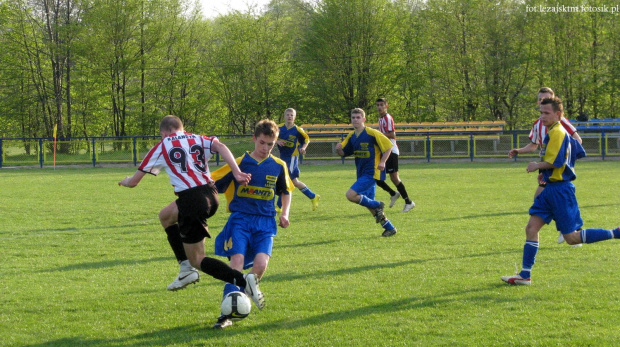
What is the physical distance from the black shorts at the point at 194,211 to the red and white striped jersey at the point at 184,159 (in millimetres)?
66

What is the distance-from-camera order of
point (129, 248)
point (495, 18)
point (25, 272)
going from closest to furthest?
point (25, 272) < point (129, 248) < point (495, 18)

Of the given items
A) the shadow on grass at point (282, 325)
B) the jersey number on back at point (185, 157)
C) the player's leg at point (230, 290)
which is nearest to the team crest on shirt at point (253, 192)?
the jersey number on back at point (185, 157)

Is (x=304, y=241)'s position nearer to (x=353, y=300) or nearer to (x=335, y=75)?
(x=353, y=300)

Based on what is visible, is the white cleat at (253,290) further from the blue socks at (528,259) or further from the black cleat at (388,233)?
the black cleat at (388,233)

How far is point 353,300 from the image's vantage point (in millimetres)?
5262

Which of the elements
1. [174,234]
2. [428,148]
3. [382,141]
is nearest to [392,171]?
[382,141]

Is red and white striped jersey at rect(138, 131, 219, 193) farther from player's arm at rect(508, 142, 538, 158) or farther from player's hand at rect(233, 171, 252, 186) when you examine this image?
player's arm at rect(508, 142, 538, 158)

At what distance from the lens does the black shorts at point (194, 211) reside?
4.94 metres

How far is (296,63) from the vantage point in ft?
123

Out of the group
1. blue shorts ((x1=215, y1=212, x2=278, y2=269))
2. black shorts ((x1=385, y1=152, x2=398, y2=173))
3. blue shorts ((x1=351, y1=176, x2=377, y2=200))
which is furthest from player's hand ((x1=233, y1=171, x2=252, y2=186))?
black shorts ((x1=385, y1=152, x2=398, y2=173))

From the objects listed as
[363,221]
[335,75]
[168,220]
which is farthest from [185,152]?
[335,75]

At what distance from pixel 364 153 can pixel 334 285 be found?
346cm

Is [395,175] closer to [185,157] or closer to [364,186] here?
[364,186]

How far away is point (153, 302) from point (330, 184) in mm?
12254
